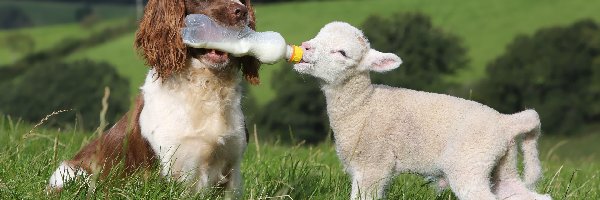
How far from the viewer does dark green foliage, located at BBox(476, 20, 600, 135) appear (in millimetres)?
56281

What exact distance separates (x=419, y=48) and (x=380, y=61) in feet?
142

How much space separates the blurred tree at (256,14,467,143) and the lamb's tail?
40531 millimetres

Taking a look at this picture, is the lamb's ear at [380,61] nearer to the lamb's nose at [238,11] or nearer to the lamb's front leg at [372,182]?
the lamb's front leg at [372,182]

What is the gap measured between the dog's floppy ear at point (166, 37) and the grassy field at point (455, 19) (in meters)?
50.5

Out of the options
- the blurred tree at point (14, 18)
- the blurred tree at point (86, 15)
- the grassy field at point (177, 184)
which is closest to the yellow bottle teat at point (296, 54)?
the grassy field at point (177, 184)

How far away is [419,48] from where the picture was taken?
154 feet

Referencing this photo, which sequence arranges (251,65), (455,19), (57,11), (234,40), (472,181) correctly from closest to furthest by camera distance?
(472,181) < (234,40) < (251,65) < (455,19) < (57,11)

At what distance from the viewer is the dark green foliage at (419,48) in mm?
45188

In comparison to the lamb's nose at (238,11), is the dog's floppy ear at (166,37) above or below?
below

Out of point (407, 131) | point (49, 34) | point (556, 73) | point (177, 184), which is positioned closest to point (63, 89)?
point (556, 73)

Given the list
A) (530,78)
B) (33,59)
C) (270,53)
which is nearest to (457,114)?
(270,53)

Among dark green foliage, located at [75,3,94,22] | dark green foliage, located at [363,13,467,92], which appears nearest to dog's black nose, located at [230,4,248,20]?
dark green foliage, located at [363,13,467,92]

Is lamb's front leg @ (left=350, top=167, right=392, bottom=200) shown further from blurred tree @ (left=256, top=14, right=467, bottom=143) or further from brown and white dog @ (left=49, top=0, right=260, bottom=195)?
blurred tree @ (left=256, top=14, right=467, bottom=143)

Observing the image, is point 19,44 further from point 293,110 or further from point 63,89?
point 293,110
